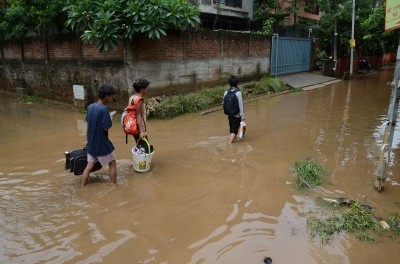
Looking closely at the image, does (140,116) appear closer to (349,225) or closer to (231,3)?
(349,225)

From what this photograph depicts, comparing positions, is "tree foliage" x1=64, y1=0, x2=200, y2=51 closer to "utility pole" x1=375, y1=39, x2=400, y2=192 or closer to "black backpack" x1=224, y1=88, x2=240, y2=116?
"black backpack" x1=224, y1=88, x2=240, y2=116

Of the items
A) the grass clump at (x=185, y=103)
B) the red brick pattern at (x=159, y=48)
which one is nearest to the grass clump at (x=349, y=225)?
the grass clump at (x=185, y=103)

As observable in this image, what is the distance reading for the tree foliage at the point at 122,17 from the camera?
9.76 metres

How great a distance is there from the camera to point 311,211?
4570mm

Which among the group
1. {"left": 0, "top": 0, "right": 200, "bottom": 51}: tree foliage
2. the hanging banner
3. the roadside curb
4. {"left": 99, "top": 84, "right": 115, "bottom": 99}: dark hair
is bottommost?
the roadside curb

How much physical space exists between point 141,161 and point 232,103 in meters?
2.54

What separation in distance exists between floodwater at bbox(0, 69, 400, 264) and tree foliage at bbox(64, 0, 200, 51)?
278 centimetres

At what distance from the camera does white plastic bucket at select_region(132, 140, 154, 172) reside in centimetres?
573

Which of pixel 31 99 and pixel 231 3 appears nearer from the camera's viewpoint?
pixel 31 99

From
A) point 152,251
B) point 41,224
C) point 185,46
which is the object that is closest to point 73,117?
point 185,46

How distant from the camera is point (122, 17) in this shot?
10.0 m

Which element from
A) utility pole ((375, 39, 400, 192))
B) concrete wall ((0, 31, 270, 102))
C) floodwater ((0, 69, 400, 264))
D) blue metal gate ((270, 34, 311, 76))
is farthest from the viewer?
blue metal gate ((270, 34, 311, 76))

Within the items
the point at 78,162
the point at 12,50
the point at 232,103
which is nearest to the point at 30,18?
the point at 12,50

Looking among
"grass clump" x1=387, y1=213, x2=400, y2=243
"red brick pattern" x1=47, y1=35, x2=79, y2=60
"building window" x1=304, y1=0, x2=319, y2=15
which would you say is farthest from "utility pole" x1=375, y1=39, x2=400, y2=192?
"building window" x1=304, y1=0, x2=319, y2=15
